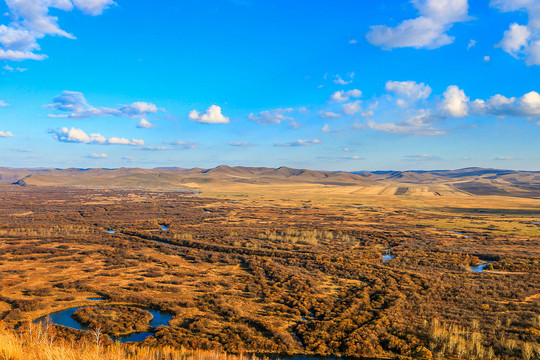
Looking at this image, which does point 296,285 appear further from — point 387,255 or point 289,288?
point 387,255

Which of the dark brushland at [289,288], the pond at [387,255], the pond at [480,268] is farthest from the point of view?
the pond at [387,255]

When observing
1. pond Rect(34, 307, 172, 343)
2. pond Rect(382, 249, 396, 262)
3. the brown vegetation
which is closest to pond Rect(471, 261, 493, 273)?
the brown vegetation

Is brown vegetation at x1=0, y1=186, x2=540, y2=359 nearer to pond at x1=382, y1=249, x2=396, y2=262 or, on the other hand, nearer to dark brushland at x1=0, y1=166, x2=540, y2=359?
dark brushland at x1=0, y1=166, x2=540, y2=359

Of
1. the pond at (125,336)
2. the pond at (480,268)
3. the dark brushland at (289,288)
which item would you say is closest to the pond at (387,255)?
the dark brushland at (289,288)

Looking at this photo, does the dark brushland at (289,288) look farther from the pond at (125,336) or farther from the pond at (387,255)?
the pond at (125,336)

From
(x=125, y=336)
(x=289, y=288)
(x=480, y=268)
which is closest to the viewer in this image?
(x=125, y=336)

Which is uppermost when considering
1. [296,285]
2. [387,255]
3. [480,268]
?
[296,285]

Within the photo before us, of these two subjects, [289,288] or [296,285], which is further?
[296,285]

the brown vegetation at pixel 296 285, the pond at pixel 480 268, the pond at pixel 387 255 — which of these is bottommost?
the pond at pixel 387 255

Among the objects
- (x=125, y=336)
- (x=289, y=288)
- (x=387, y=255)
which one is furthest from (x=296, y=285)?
(x=387, y=255)
